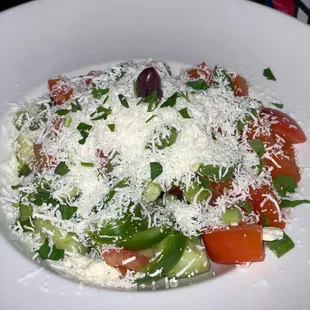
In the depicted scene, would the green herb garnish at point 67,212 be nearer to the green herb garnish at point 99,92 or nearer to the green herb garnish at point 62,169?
the green herb garnish at point 62,169

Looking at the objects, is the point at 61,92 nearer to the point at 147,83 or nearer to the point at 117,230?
Result: the point at 147,83

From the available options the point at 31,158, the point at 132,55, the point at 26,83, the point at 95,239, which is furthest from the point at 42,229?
the point at 132,55

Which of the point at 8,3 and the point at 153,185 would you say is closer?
the point at 153,185

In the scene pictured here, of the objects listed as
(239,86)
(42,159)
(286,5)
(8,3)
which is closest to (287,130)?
(239,86)

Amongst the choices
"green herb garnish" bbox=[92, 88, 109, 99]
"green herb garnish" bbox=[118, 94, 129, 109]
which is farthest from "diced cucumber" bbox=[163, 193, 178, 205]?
"green herb garnish" bbox=[92, 88, 109, 99]

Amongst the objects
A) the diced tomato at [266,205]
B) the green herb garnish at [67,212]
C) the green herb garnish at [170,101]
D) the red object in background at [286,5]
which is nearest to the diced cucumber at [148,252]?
the green herb garnish at [67,212]

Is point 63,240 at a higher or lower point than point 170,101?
lower

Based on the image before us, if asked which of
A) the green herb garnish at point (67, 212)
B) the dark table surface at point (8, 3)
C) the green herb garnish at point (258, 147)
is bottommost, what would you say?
the green herb garnish at point (67, 212)

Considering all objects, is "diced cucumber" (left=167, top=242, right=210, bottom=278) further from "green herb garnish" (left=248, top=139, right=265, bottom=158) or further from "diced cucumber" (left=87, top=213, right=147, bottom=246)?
"green herb garnish" (left=248, top=139, right=265, bottom=158)
